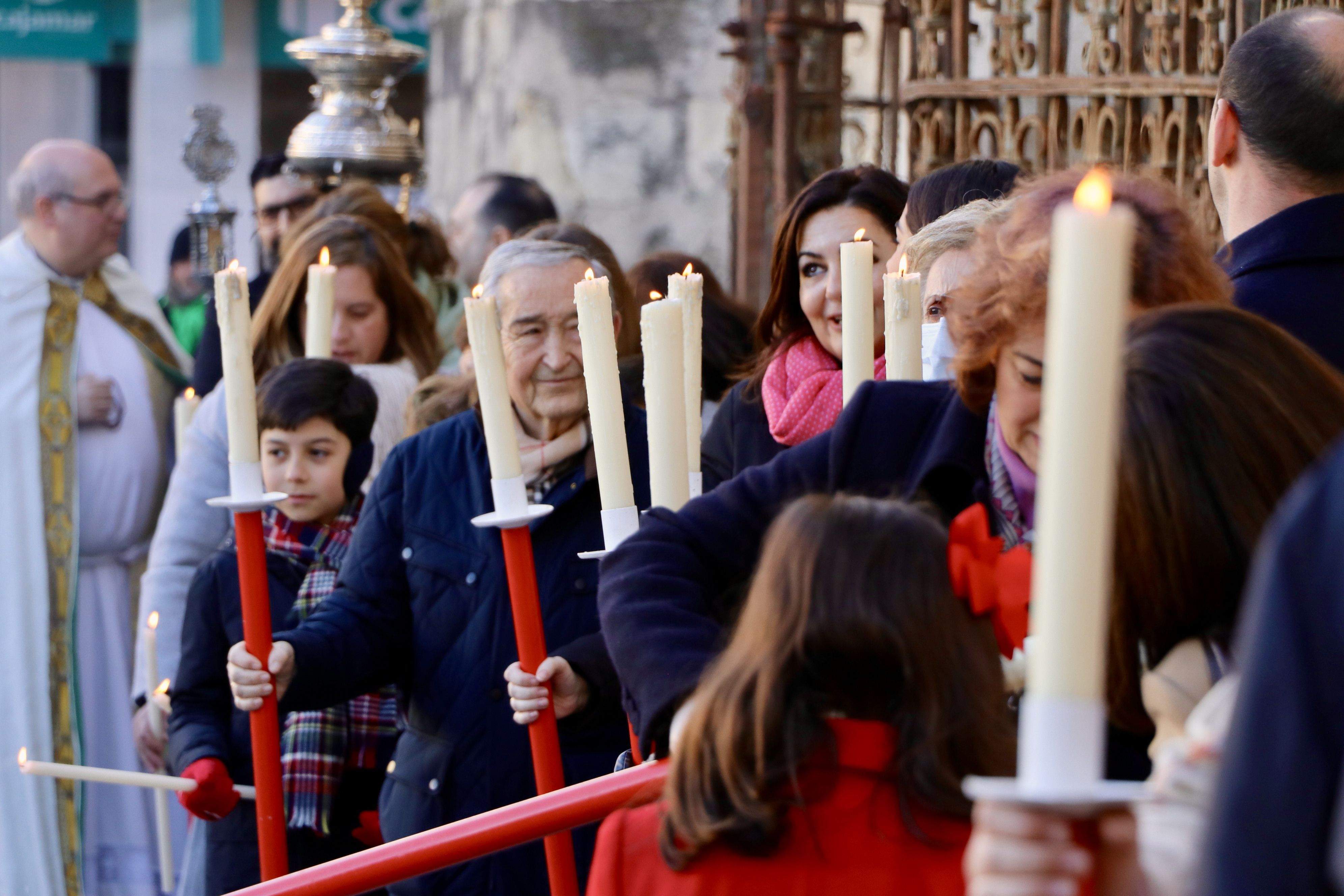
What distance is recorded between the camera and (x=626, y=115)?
8719 mm

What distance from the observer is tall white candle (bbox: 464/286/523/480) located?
5.86 feet

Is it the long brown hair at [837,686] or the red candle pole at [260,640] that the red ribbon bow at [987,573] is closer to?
the long brown hair at [837,686]

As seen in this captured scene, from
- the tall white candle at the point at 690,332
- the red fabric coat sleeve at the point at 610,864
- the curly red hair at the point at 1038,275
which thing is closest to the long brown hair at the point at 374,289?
the tall white candle at the point at 690,332

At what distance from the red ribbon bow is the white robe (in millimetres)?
3591

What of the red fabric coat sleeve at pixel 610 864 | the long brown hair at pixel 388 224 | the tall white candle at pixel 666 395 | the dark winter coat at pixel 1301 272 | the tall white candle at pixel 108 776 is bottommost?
the tall white candle at pixel 108 776

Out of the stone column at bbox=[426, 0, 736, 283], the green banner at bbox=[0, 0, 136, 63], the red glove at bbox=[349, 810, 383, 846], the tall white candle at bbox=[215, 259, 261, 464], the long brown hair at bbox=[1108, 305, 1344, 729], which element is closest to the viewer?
the long brown hair at bbox=[1108, 305, 1344, 729]

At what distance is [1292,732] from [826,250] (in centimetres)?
205

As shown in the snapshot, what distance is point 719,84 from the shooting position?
8.51 m

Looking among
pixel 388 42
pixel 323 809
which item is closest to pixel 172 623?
pixel 323 809

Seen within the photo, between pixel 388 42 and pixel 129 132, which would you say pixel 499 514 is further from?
pixel 129 132

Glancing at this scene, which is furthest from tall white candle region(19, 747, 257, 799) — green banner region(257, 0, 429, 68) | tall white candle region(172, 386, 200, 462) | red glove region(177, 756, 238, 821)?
green banner region(257, 0, 429, 68)

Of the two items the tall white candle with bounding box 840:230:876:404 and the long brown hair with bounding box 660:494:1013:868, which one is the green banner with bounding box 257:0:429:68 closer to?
the tall white candle with bounding box 840:230:876:404

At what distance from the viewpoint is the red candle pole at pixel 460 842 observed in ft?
5.25

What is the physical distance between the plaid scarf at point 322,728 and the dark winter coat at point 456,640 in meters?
0.25
